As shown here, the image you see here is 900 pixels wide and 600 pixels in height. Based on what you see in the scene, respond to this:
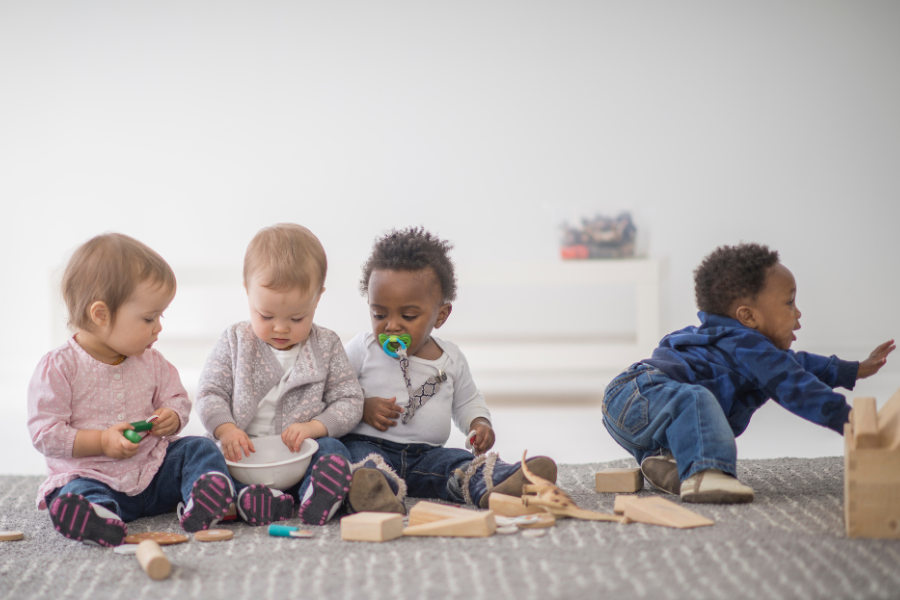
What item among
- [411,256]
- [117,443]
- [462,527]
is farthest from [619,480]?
[117,443]

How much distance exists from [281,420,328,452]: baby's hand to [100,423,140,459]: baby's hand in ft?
0.67

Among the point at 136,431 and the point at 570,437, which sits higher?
the point at 136,431

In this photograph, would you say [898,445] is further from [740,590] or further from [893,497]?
[740,590]

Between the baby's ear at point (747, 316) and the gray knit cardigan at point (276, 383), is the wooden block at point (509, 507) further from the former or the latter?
the baby's ear at point (747, 316)

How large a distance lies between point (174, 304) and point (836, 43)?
2.87m

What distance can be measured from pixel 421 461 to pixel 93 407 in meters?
0.48

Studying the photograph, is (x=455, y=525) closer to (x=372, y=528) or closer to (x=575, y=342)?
(x=372, y=528)

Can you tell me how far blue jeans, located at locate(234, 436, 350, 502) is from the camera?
114 centimetres

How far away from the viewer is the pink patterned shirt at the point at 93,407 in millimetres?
1073

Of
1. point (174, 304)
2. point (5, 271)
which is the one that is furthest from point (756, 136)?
point (5, 271)

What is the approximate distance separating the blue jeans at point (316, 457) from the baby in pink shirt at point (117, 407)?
3.4 inches

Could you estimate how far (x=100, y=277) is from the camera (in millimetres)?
1112

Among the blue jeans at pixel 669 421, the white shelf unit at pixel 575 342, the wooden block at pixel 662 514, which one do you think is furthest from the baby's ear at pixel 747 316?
the white shelf unit at pixel 575 342

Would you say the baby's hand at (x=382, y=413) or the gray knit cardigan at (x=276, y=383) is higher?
the gray knit cardigan at (x=276, y=383)
